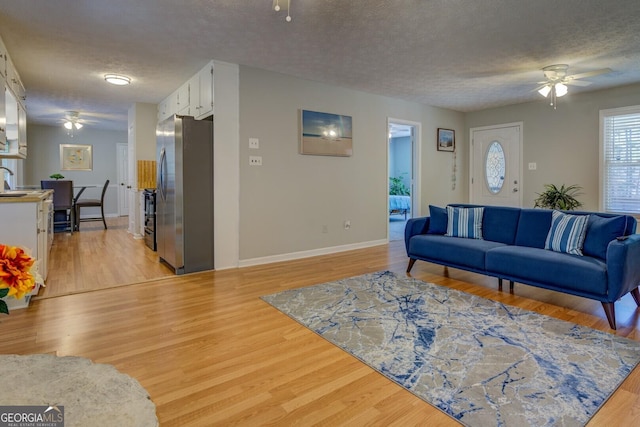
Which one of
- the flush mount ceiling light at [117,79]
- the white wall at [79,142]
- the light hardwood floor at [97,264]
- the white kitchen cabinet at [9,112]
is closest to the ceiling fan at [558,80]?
the light hardwood floor at [97,264]

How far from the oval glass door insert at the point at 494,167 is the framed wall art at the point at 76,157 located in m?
9.66

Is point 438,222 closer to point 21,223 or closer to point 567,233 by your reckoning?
point 567,233

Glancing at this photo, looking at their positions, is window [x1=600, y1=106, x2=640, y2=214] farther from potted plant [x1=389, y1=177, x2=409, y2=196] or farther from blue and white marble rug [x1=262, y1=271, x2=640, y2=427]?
potted plant [x1=389, y1=177, x2=409, y2=196]

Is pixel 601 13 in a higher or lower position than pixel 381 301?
higher

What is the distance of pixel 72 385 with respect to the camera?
80 centimetres

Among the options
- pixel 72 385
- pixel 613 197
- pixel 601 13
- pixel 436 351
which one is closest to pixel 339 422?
pixel 436 351

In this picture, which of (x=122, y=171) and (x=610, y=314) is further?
(x=122, y=171)

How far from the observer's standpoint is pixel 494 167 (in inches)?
267

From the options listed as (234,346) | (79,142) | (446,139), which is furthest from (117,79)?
(79,142)

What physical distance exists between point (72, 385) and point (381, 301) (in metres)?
2.57

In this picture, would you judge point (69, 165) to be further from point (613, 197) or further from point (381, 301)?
point (613, 197)

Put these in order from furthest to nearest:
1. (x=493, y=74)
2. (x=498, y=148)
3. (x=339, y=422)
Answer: (x=498, y=148) < (x=493, y=74) < (x=339, y=422)

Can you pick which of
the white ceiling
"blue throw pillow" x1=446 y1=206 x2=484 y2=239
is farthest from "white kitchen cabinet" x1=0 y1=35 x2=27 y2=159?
"blue throw pillow" x1=446 y1=206 x2=484 y2=239

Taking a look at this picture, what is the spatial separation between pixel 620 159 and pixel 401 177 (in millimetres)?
6940
